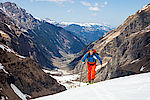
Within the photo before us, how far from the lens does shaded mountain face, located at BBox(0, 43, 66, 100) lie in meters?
72.0

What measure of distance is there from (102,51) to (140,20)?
57671mm

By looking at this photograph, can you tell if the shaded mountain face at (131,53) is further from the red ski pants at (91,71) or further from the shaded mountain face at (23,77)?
the red ski pants at (91,71)

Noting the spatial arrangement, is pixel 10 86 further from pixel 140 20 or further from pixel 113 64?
pixel 140 20

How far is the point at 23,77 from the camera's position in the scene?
84000mm

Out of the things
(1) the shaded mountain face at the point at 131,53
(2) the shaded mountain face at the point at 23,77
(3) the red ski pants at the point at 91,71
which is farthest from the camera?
(1) the shaded mountain face at the point at 131,53

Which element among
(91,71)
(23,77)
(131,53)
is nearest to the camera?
(91,71)

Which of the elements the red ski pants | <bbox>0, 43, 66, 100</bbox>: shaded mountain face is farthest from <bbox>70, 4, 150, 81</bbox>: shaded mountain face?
the red ski pants

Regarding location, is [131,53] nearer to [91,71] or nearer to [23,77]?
[23,77]

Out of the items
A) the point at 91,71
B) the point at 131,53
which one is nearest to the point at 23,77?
the point at 131,53

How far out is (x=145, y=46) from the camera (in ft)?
323

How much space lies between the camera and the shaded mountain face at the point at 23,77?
72.0 meters

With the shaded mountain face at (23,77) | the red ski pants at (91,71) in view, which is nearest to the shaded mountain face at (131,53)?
the shaded mountain face at (23,77)

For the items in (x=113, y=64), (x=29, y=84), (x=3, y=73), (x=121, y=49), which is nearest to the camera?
(x=3, y=73)

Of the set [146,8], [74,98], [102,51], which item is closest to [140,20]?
[146,8]
